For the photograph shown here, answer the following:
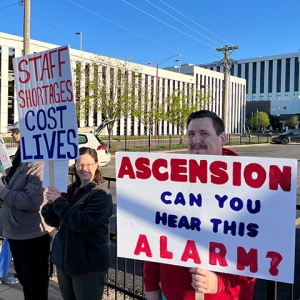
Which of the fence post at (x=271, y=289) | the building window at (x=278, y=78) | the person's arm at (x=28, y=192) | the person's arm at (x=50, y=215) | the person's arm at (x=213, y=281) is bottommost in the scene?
the fence post at (x=271, y=289)

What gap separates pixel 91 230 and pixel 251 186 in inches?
51.2

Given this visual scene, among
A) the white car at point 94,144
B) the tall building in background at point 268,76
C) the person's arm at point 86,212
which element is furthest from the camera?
the tall building in background at point 268,76

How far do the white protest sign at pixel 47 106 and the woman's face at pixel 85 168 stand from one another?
0.18 metres

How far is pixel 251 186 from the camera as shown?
1655 millimetres

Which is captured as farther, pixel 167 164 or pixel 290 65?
pixel 290 65

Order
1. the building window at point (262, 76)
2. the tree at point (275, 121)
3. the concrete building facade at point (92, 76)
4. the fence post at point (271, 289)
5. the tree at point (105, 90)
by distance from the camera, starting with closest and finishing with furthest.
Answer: the fence post at point (271, 289), the tree at point (105, 90), the concrete building facade at point (92, 76), the tree at point (275, 121), the building window at point (262, 76)

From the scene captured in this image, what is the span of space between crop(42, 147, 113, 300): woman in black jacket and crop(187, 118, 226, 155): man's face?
38.1 inches

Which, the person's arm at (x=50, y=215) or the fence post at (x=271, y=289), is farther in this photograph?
the person's arm at (x=50, y=215)

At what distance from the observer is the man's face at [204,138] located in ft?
5.99

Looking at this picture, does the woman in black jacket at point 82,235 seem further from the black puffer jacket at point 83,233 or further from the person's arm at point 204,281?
the person's arm at point 204,281

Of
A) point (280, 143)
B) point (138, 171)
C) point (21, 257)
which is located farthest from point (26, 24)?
point (280, 143)

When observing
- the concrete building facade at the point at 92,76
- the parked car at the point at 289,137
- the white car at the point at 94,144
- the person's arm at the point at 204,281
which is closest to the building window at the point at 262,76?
the concrete building facade at the point at 92,76

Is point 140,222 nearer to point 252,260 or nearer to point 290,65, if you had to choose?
point 252,260

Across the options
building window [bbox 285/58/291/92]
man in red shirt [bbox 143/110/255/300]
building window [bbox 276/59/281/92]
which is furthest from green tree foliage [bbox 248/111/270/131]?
man in red shirt [bbox 143/110/255/300]
